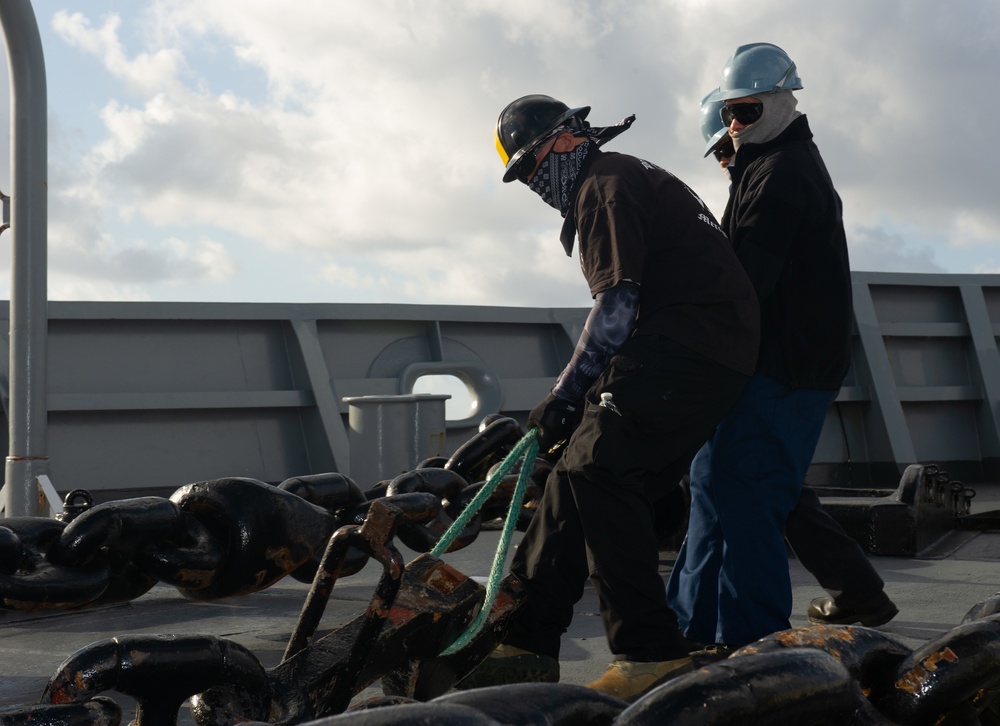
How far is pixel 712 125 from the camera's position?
3576 millimetres

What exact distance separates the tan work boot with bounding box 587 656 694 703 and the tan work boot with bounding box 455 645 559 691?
0.15 m

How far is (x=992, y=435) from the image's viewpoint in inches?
329

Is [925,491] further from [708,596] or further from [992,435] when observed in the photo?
[992,435]

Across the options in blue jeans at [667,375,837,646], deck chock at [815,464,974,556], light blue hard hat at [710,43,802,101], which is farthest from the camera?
deck chock at [815,464,974,556]

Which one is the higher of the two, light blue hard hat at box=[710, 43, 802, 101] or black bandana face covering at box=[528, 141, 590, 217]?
light blue hard hat at box=[710, 43, 802, 101]

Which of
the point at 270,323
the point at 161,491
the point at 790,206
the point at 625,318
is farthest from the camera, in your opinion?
the point at 270,323

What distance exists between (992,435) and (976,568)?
4694mm

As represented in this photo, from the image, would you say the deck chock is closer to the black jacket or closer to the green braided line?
the black jacket

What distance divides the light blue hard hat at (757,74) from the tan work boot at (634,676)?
4.70ft

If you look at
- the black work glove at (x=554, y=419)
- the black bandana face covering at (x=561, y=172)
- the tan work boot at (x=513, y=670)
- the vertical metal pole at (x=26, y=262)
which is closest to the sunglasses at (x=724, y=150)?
the black bandana face covering at (x=561, y=172)

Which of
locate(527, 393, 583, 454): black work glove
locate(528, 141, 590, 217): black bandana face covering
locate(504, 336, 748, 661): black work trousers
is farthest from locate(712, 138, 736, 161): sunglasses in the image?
locate(527, 393, 583, 454): black work glove

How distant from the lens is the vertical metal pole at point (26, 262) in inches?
152

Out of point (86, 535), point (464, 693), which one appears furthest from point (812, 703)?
point (86, 535)

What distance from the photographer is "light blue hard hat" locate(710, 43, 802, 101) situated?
2.91 m
